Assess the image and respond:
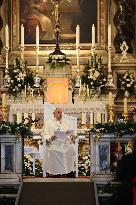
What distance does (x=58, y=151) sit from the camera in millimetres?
11547

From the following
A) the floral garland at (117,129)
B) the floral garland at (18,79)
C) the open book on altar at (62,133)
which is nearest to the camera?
the floral garland at (117,129)

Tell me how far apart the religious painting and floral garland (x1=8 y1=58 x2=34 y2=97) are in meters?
1.60

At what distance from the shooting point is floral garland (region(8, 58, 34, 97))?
16.0 meters

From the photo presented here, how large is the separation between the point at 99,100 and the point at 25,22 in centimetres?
343

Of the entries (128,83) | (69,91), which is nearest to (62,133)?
(69,91)

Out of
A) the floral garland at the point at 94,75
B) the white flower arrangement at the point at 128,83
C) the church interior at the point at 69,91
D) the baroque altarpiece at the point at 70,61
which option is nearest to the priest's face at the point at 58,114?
the church interior at the point at 69,91

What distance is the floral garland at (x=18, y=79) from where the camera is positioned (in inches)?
631

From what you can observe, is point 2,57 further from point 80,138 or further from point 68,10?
point 80,138

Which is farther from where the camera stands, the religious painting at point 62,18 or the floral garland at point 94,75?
the religious painting at point 62,18

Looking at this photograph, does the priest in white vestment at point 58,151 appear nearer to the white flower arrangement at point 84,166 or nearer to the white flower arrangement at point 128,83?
the white flower arrangement at point 84,166

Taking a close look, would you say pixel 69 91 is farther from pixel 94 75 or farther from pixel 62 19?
pixel 62 19

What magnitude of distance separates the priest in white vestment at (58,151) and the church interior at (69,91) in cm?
12

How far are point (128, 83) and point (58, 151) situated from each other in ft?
19.1

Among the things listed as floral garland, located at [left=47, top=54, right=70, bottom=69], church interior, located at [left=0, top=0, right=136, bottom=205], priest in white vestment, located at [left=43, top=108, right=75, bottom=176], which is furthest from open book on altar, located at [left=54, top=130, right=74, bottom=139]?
floral garland, located at [left=47, top=54, right=70, bottom=69]
